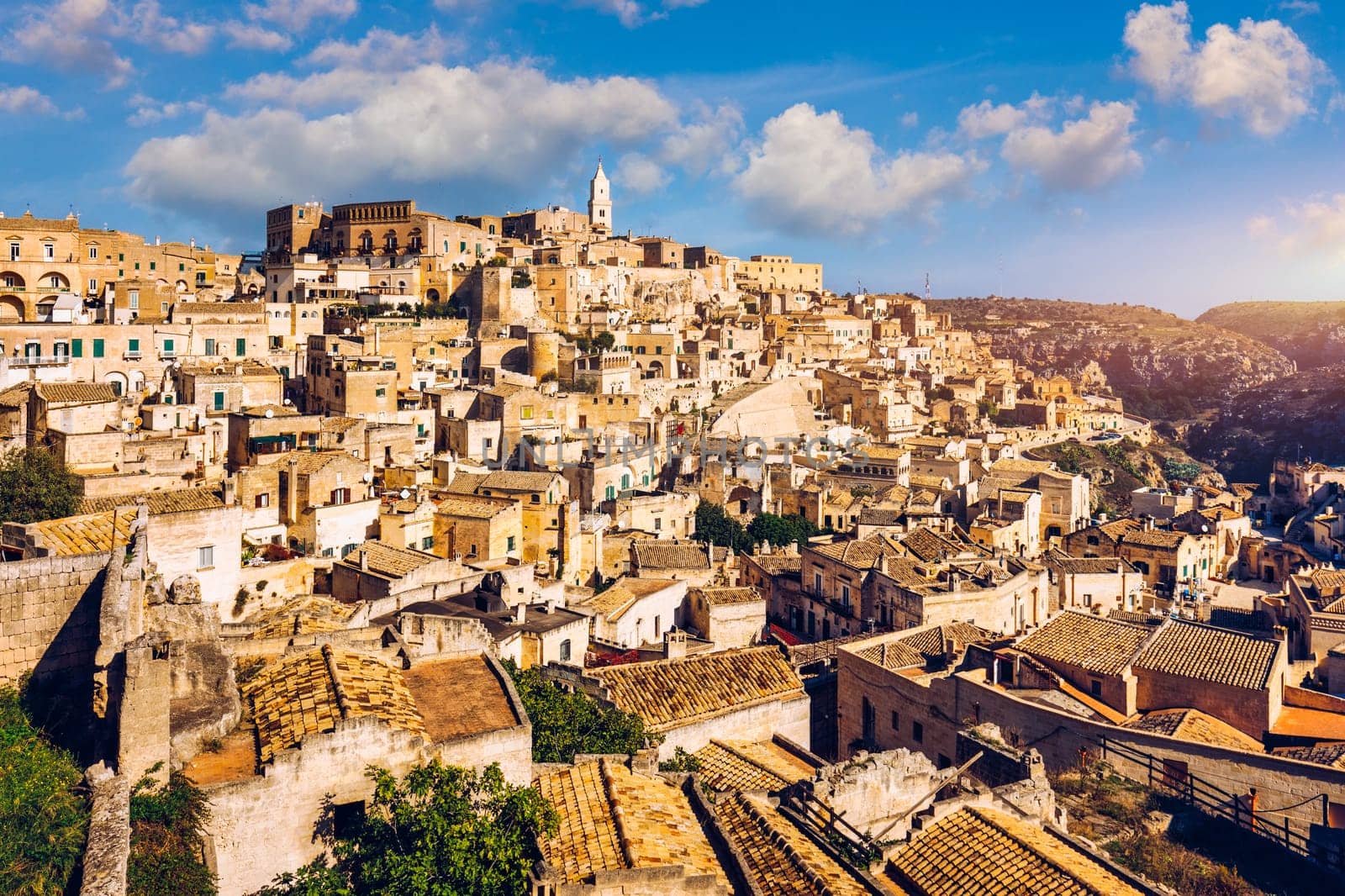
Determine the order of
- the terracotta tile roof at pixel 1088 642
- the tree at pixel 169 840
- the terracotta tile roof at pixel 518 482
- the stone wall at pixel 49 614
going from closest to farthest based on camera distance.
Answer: the tree at pixel 169 840 → the stone wall at pixel 49 614 → the terracotta tile roof at pixel 1088 642 → the terracotta tile roof at pixel 518 482

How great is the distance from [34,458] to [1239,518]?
4303 cm

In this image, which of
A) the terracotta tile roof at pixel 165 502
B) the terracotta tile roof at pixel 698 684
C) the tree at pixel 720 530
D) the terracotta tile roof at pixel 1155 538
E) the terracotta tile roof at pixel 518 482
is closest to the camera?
the terracotta tile roof at pixel 698 684

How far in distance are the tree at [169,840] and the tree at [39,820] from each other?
1.31 feet

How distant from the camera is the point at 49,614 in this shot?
10680 mm

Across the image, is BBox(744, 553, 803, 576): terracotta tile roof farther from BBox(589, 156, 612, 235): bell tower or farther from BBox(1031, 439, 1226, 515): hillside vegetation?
BBox(589, 156, 612, 235): bell tower

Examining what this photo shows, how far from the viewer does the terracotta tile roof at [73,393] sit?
80.8 ft

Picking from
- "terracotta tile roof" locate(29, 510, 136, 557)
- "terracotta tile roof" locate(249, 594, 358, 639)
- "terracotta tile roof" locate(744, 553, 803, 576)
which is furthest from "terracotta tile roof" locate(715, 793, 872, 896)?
"terracotta tile roof" locate(744, 553, 803, 576)

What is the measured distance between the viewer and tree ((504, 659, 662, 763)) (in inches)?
495

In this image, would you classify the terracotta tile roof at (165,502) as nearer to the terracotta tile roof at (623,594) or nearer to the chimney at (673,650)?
the terracotta tile roof at (623,594)

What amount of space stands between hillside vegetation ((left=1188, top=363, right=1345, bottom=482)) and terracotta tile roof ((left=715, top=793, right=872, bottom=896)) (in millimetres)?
76991

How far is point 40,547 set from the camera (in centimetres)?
1330

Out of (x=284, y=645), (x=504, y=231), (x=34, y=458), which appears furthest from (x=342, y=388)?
(x=504, y=231)

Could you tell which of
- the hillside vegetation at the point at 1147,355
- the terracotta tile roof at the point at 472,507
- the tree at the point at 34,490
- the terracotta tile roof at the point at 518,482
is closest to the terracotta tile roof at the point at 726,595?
the terracotta tile roof at the point at 472,507

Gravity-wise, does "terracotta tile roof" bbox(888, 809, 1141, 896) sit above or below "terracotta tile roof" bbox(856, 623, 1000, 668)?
above
